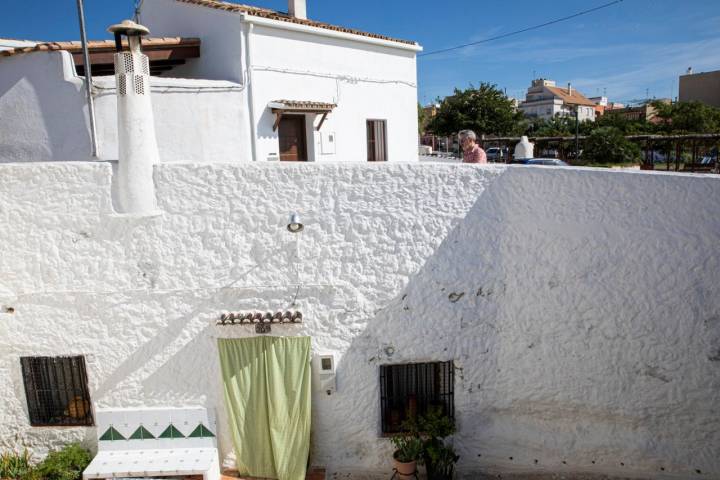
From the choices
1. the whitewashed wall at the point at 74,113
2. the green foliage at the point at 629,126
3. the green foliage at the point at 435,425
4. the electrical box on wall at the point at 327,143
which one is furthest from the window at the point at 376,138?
the green foliage at the point at 629,126

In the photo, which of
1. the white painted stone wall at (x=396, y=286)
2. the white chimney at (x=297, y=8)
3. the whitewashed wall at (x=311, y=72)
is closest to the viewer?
the white painted stone wall at (x=396, y=286)

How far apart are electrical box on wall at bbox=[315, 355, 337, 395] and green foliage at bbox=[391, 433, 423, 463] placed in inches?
49.8

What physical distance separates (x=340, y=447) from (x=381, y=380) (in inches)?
45.8

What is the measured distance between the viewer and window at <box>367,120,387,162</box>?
13.2 meters

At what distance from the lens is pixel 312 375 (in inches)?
293

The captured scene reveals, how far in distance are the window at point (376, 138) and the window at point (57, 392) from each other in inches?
327

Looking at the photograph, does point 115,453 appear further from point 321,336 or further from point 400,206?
point 400,206

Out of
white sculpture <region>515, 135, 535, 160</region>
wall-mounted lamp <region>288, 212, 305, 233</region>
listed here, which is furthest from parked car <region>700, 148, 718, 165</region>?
wall-mounted lamp <region>288, 212, 305, 233</region>

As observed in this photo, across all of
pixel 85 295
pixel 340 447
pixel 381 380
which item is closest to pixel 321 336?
pixel 381 380

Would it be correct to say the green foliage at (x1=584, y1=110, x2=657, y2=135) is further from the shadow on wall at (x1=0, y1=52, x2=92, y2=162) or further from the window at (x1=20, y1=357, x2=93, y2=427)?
the window at (x1=20, y1=357, x2=93, y2=427)

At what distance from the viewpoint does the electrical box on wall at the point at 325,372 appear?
7.35 metres

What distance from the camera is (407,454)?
7.47 meters

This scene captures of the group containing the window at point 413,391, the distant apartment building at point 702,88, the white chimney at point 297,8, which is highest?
the distant apartment building at point 702,88

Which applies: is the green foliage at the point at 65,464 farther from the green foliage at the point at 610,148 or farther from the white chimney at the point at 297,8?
the green foliage at the point at 610,148
